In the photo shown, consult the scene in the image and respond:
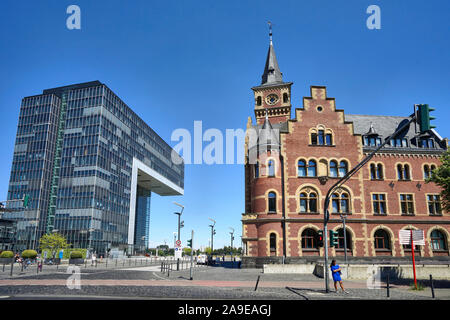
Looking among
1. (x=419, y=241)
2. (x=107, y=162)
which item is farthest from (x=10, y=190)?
(x=419, y=241)

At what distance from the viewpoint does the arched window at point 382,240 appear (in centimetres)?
3516

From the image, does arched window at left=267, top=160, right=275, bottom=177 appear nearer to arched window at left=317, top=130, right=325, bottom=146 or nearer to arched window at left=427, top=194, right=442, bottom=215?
arched window at left=317, top=130, right=325, bottom=146

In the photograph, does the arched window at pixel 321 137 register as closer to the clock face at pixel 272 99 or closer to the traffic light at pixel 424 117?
the clock face at pixel 272 99

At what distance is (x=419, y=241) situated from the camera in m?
19.4

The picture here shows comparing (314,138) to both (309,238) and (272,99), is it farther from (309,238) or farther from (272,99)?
(272,99)

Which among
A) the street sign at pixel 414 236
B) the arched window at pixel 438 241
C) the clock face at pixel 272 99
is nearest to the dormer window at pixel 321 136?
the clock face at pixel 272 99

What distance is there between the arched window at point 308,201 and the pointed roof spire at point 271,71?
72.3 feet

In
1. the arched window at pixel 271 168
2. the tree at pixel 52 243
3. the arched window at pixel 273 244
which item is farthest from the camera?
the tree at pixel 52 243

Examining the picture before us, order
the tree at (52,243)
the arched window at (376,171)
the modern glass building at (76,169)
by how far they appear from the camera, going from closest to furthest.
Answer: the arched window at (376,171) < the tree at (52,243) < the modern glass building at (76,169)

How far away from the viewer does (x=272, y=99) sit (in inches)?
1969

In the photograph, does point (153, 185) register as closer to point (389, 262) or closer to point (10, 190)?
point (10, 190)

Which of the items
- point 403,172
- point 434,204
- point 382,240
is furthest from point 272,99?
point 434,204

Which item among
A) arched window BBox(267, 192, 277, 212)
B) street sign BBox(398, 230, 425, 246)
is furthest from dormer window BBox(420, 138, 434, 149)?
street sign BBox(398, 230, 425, 246)

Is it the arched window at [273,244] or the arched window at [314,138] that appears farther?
the arched window at [314,138]
